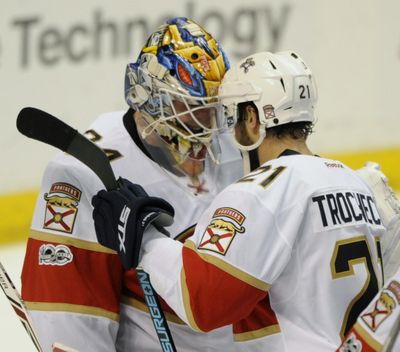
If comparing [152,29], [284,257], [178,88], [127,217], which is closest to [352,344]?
[284,257]

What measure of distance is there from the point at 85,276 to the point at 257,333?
404 millimetres

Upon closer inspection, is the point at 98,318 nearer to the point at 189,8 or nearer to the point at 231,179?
the point at 231,179

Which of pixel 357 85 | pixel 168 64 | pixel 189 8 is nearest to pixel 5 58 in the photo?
pixel 189 8

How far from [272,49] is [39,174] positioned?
3.86ft

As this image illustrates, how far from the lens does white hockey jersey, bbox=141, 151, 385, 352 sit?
209 cm

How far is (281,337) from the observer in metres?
2.21

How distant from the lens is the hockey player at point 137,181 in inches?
96.0

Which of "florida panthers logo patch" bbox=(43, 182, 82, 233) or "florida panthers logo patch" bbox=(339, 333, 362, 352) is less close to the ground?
"florida panthers logo patch" bbox=(43, 182, 82, 233)

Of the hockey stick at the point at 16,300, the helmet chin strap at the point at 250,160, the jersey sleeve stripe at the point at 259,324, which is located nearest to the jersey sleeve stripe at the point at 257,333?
the jersey sleeve stripe at the point at 259,324

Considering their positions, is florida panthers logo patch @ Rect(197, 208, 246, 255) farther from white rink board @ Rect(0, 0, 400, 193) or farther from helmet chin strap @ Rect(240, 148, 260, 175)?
white rink board @ Rect(0, 0, 400, 193)

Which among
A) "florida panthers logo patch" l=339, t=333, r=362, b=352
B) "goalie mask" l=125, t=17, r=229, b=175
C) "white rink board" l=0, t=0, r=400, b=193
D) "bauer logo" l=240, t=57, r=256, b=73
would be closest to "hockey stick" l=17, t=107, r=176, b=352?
"goalie mask" l=125, t=17, r=229, b=175

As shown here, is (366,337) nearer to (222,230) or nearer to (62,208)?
(222,230)

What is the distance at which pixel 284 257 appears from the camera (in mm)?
2092

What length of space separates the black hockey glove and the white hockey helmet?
0.23 m
